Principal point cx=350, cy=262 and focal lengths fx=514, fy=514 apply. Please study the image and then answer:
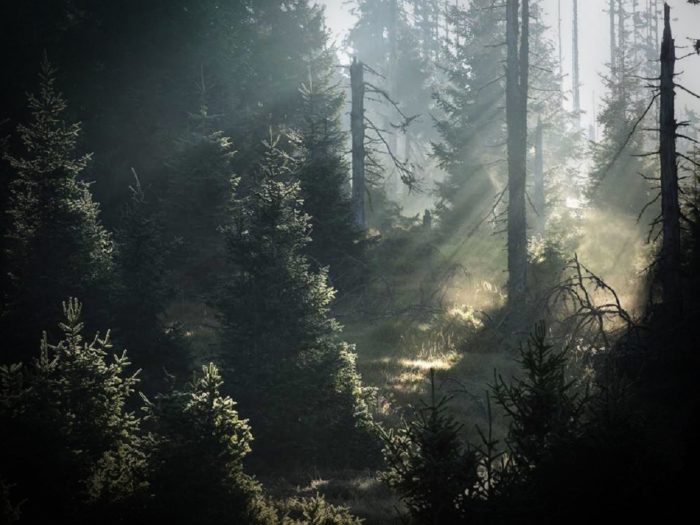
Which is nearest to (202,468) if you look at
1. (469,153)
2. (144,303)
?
(144,303)

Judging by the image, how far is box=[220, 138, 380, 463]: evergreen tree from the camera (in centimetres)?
918

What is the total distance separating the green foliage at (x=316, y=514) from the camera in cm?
564

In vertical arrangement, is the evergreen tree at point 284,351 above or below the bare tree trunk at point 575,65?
below

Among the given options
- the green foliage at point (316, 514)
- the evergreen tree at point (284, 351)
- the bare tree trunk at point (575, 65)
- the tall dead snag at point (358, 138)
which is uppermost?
the bare tree trunk at point (575, 65)

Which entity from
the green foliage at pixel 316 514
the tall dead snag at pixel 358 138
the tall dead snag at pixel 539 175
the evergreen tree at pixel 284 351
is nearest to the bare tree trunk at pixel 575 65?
the tall dead snag at pixel 539 175

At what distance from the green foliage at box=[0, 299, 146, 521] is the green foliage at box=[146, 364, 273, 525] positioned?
306 mm

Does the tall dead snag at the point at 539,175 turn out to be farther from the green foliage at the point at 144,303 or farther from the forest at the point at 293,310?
the green foliage at the point at 144,303

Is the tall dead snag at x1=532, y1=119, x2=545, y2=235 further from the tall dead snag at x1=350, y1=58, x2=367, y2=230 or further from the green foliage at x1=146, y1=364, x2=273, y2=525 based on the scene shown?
the green foliage at x1=146, y1=364, x2=273, y2=525

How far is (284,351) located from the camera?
9672mm

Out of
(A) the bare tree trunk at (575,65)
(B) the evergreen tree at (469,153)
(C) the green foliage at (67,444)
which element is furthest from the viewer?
(A) the bare tree trunk at (575,65)

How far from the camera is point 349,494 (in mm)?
7773

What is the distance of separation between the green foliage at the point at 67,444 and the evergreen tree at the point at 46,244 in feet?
18.1

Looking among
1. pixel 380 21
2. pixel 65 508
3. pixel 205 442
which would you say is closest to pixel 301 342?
pixel 205 442

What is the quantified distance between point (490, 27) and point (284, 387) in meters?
29.9
